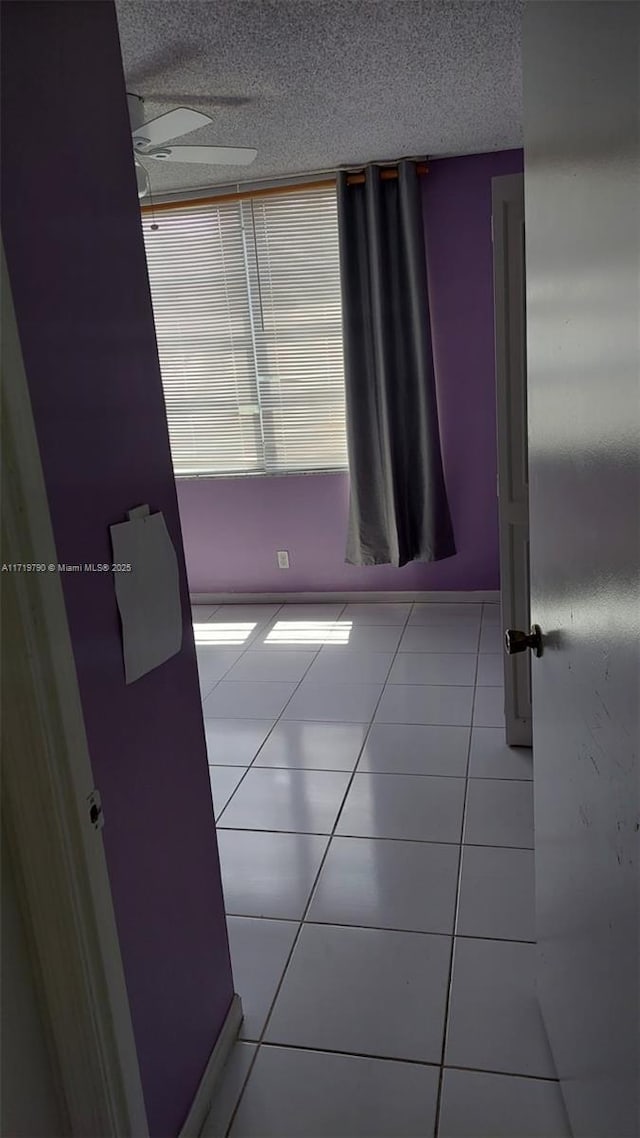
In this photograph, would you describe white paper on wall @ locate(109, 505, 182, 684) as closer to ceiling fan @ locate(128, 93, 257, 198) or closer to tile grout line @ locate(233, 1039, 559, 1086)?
tile grout line @ locate(233, 1039, 559, 1086)

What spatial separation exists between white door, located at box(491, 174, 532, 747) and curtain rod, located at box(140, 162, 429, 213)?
1751 millimetres

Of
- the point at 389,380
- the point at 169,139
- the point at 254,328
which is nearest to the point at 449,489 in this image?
the point at 389,380

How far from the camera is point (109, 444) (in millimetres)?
1191

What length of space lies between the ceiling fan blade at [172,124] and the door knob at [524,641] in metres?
2.09

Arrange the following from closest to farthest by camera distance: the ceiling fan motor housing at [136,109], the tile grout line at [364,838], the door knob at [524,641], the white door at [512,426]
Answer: the door knob at [524,641], the tile grout line at [364,838], the white door at [512,426], the ceiling fan motor housing at [136,109]

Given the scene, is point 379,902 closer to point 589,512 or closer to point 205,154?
Answer: point 589,512

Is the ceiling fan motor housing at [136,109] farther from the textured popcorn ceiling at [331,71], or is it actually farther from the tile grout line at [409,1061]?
the tile grout line at [409,1061]

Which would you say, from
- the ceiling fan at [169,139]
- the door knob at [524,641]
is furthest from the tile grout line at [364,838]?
the ceiling fan at [169,139]

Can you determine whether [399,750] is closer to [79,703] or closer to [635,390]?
[79,703]

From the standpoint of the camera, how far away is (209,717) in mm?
3334

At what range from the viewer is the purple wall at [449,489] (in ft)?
13.4

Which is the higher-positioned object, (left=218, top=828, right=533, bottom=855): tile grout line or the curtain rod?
the curtain rod

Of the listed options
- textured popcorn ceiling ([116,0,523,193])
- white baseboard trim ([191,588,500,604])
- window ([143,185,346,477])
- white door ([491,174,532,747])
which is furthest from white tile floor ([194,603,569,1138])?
textured popcorn ceiling ([116,0,523,193])

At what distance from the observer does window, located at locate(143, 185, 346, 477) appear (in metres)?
4.30
